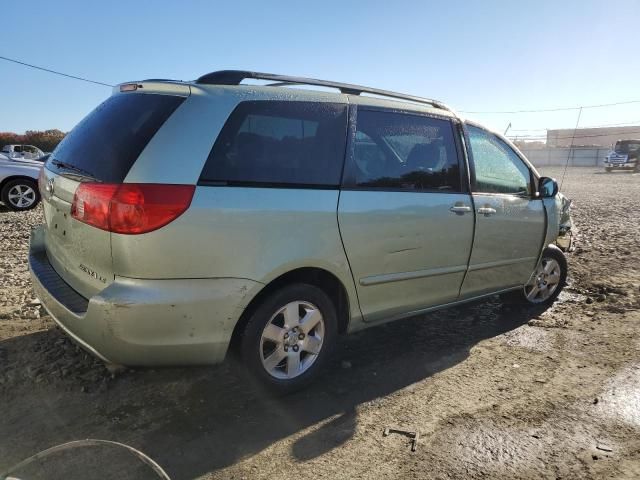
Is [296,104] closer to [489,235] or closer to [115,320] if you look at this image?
[115,320]

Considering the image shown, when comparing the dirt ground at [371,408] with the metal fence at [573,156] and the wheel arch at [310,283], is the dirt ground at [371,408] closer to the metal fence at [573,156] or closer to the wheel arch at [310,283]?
the wheel arch at [310,283]

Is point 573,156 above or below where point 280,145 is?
above

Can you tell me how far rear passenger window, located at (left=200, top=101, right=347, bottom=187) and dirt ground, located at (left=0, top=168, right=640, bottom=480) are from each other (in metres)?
1.31

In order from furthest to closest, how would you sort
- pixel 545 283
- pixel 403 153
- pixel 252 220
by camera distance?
1. pixel 545 283
2. pixel 403 153
3. pixel 252 220

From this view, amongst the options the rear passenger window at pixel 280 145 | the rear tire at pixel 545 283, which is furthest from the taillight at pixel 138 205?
the rear tire at pixel 545 283

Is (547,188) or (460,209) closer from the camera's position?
(460,209)

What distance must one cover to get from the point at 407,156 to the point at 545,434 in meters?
1.93

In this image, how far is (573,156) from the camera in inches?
1913

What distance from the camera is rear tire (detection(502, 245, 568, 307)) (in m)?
4.90

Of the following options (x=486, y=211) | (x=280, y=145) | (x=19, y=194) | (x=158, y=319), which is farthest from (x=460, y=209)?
(x=19, y=194)

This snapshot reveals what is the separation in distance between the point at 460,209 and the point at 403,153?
0.61 metres

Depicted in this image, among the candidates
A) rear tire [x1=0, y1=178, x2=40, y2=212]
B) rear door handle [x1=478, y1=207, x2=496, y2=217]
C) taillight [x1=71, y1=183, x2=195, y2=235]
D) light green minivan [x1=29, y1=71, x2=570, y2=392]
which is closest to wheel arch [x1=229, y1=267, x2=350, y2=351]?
light green minivan [x1=29, y1=71, x2=570, y2=392]

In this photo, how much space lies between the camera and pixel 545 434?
2.80m

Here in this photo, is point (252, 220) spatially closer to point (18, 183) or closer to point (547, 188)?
point (547, 188)
